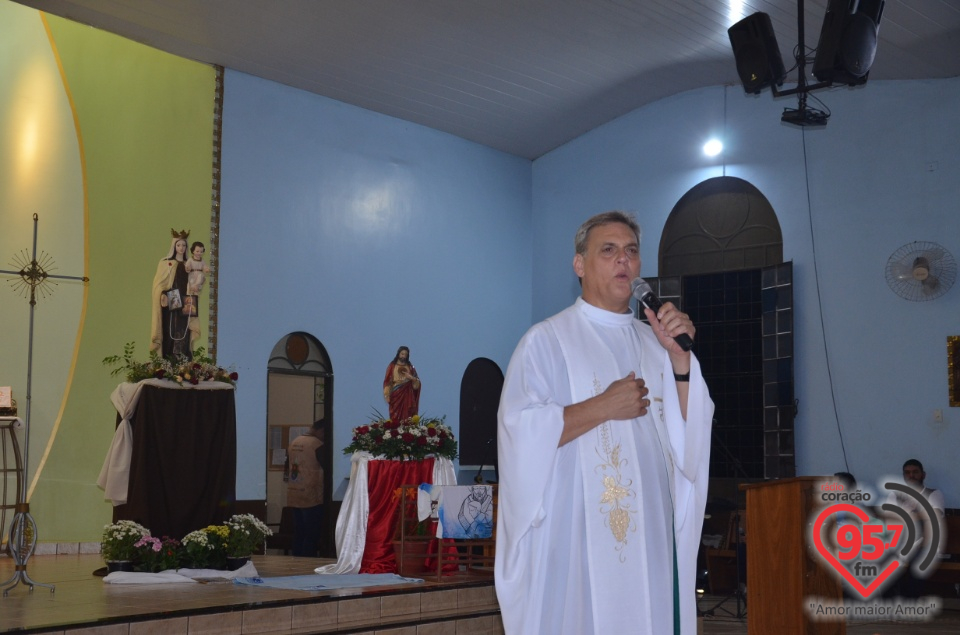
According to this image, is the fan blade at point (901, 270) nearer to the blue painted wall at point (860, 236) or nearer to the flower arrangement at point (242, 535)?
the blue painted wall at point (860, 236)

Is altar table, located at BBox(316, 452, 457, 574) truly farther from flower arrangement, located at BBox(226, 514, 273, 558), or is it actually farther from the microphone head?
the microphone head

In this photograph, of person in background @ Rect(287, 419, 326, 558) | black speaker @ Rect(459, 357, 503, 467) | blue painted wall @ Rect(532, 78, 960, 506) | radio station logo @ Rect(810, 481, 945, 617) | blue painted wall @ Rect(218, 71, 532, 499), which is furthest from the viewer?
black speaker @ Rect(459, 357, 503, 467)

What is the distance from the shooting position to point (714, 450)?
42.7 ft

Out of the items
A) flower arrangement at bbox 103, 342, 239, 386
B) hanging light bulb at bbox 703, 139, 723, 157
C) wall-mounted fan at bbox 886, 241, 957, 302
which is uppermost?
hanging light bulb at bbox 703, 139, 723, 157

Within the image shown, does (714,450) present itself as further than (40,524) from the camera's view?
Yes

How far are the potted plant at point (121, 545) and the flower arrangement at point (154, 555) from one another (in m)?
0.04

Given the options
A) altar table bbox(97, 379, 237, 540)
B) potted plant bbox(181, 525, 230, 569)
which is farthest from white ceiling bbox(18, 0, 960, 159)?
potted plant bbox(181, 525, 230, 569)

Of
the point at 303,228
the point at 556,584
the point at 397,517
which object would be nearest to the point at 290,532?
the point at 303,228

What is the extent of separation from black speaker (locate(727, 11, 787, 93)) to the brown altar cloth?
5640 mm

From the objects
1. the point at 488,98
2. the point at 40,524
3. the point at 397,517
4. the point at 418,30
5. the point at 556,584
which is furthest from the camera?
the point at 488,98

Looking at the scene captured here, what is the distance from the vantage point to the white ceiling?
427 inches

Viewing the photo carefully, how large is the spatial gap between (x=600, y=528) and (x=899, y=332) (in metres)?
10.1

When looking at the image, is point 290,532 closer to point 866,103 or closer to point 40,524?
point 40,524

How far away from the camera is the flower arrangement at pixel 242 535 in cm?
798
